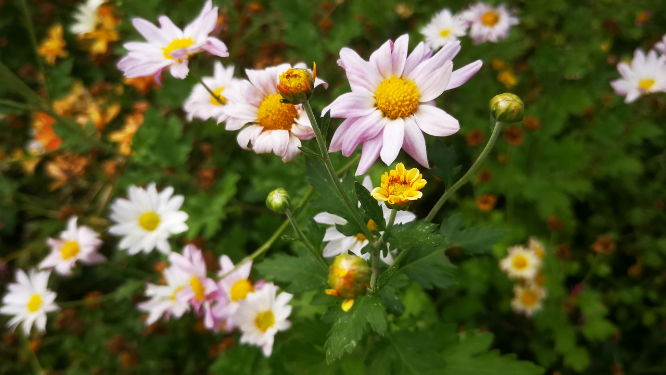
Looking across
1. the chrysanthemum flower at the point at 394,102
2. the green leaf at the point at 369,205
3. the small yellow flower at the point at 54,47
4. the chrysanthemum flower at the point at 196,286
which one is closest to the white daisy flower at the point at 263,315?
the chrysanthemum flower at the point at 196,286

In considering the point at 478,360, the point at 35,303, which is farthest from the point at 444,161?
the point at 35,303

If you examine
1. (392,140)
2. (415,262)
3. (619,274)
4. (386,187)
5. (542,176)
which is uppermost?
(392,140)

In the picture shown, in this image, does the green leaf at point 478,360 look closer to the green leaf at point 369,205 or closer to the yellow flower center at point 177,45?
the green leaf at point 369,205

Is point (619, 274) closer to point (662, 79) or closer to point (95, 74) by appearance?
point (662, 79)

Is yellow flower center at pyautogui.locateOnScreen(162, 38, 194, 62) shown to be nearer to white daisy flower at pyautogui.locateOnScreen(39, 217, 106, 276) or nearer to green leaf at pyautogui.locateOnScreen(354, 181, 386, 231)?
green leaf at pyautogui.locateOnScreen(354, 181, 386, 231)

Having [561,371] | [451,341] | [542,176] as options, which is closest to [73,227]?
[451,341]

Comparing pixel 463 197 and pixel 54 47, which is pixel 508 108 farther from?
pixel 54 47

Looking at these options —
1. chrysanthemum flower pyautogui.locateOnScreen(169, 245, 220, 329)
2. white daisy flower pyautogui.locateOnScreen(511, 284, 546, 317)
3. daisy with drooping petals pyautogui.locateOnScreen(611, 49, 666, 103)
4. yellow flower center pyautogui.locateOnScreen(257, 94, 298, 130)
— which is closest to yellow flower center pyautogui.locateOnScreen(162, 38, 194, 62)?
yellow flower center pyautogui.locateOnScreen(257, 94, 298, 130)
